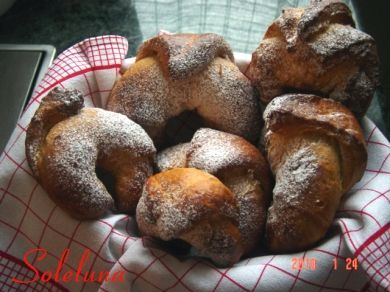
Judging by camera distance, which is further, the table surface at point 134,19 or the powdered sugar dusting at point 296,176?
the table surface at point 134,19

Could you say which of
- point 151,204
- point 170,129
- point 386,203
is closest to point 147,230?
point 151,204

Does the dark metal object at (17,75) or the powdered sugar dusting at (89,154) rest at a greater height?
the powdered sugar dusting at (89,154)

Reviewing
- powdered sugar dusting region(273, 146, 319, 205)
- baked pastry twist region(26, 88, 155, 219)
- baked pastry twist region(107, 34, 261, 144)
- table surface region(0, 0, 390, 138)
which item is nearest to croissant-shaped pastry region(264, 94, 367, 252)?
powdered sugar dusting region(273, 146, 319, 205)

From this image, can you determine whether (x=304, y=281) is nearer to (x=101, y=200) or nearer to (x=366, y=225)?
(x=366, y=225)

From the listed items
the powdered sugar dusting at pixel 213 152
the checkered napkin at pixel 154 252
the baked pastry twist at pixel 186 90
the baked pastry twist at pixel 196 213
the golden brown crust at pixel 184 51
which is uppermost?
the golden brown crust at pixel 184 51

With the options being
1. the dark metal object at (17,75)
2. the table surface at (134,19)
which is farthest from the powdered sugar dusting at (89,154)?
the table surface at (134,19)

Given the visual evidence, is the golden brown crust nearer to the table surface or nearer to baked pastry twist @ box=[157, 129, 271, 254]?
baked pastry twist @ box=[157, 129, 271, 254]

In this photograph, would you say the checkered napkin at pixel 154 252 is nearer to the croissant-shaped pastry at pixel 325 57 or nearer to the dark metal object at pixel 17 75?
the croissant-shaped pastry at pixel 325 57
